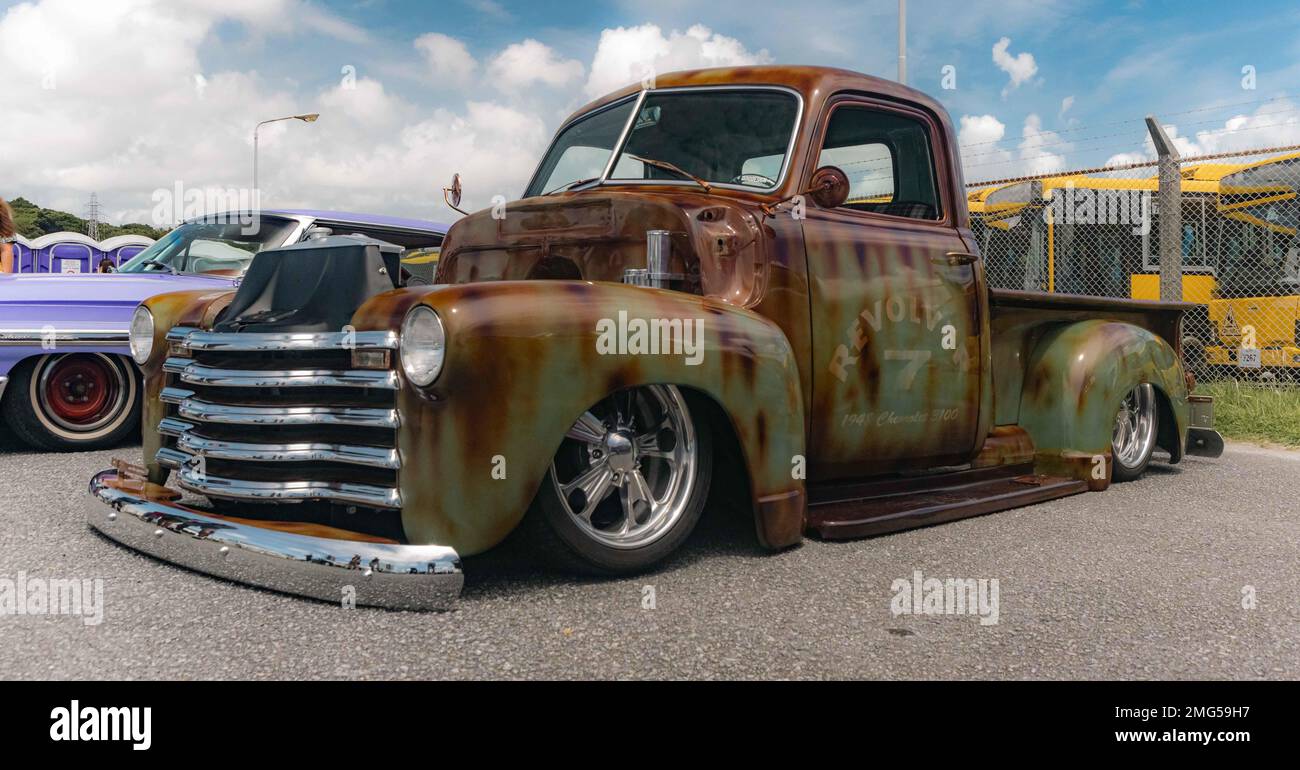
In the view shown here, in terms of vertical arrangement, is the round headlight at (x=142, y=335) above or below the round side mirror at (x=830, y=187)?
below

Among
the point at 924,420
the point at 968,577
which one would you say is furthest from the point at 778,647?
the point at 924,420

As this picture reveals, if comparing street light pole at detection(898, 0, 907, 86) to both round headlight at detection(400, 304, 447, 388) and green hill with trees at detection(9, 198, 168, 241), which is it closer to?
round headlight at detection(400, 304, 447, 388)

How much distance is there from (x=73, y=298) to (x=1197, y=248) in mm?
12389

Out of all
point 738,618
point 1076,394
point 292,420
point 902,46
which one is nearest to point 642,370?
point 738,618

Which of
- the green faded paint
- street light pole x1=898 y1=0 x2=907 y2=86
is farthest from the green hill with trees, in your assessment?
the green faded paint

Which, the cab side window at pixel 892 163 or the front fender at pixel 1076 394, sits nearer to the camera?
the cab side window at pixel 892 163

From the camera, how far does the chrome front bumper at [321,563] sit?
9.18 feet

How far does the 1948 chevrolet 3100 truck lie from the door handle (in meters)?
0.02

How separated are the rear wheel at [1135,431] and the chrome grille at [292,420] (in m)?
4.23

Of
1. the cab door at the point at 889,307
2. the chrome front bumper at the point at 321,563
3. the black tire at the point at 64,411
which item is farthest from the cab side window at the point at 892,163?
the black tire at the point at 64,411

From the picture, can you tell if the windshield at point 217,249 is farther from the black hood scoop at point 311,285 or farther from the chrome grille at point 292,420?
the chrome grille at point 292,420
